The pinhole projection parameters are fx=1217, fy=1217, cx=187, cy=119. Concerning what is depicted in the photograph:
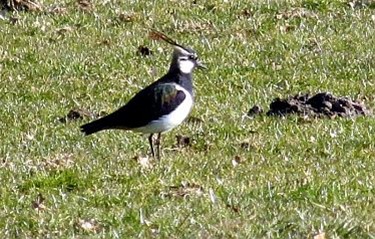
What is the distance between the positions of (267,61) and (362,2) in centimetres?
350

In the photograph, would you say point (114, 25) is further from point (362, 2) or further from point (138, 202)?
point (138, 202)

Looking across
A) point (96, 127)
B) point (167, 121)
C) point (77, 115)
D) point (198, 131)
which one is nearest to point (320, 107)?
point (198, 131)

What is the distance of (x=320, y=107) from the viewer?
1226 cm

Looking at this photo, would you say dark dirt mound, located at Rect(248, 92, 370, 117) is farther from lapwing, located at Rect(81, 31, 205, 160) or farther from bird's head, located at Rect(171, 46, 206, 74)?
lapwing, located at Rect(81, 31, 205, 160)

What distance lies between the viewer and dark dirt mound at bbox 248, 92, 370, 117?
39.9ft

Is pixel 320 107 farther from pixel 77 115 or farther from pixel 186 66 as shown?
pixel 77 115

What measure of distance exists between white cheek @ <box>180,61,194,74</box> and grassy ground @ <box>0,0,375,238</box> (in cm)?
71

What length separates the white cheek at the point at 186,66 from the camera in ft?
35.8

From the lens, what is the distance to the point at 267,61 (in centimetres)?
1467

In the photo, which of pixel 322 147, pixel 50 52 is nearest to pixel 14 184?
pixel 322 147

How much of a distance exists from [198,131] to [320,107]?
1.42m

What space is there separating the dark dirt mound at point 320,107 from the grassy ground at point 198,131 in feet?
0.85

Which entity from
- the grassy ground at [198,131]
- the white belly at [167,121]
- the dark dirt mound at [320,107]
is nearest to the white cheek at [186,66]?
the white belly at [167,121]

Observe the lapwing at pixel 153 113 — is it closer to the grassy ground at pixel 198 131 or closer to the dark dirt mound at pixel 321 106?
the grassy ground at pixel 198 131
